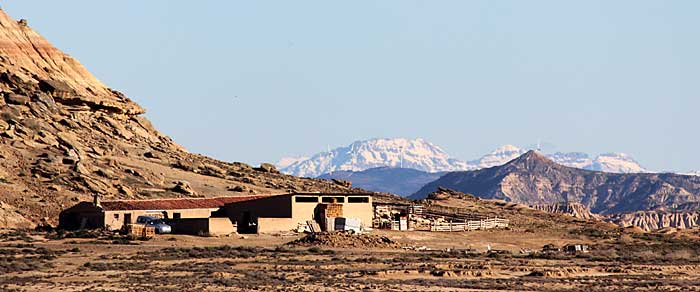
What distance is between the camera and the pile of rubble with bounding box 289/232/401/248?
2881 inches

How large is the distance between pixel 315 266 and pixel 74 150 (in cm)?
4565

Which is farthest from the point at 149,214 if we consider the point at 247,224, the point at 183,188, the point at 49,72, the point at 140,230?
the point at 49,72

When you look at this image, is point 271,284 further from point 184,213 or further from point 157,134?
point 157,134

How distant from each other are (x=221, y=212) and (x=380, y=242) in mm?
13500

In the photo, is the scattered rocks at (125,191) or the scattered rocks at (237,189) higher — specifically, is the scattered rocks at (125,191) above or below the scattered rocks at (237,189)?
below

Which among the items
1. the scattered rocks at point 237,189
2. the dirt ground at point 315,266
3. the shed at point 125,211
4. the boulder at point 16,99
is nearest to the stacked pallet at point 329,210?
the dirt ground at point 315,266

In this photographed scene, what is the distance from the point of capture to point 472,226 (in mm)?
92875

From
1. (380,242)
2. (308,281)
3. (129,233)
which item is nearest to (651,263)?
(380,242)

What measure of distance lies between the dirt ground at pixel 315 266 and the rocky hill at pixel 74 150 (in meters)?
15.5

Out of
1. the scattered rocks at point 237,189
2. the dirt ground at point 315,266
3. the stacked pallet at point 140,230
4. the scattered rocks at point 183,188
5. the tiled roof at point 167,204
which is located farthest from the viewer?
the scattered rocks at point 237,189

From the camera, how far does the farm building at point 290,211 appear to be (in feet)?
263

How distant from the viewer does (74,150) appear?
10231cm

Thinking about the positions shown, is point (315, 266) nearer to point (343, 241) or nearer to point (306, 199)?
point (343, 241)

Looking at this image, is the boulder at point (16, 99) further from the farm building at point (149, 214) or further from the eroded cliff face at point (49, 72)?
the farm building at point (149, 214)
